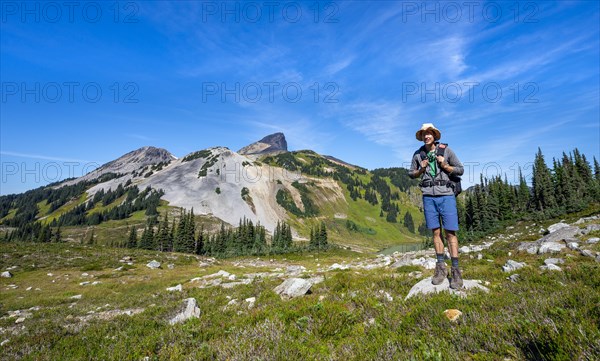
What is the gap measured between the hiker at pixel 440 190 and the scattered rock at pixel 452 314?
8.10 ft

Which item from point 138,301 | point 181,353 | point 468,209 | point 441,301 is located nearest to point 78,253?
point 138,301

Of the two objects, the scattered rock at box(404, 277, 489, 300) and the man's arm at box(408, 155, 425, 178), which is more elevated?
the man's arm at box(408, 155, 425, 178)

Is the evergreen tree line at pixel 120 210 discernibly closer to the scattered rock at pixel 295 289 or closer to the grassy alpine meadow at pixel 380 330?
the scattered rock at pixel 295 289

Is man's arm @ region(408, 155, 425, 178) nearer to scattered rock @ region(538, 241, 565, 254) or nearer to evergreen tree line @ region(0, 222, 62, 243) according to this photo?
scattered rock @ region(538, 241, 565, 254)

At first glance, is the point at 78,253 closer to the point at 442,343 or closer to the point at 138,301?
the point at 138,301

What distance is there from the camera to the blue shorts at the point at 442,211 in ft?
25.4

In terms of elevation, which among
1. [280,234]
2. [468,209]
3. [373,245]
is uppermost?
[468,209]

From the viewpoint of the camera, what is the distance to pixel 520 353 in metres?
3.35

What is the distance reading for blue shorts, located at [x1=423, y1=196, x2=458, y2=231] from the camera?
7.73 metres

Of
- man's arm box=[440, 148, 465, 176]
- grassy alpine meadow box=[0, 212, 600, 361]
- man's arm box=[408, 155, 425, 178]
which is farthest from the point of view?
man's arm box=[408, 155, 425, 178]

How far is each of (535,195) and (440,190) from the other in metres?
105

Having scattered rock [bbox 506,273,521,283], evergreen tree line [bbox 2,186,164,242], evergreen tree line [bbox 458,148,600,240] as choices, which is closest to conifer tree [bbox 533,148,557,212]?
evergreen tree line [bbox 458,148,600,240]

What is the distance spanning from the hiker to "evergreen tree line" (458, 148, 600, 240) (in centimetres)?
7027

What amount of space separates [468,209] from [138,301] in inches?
4082
